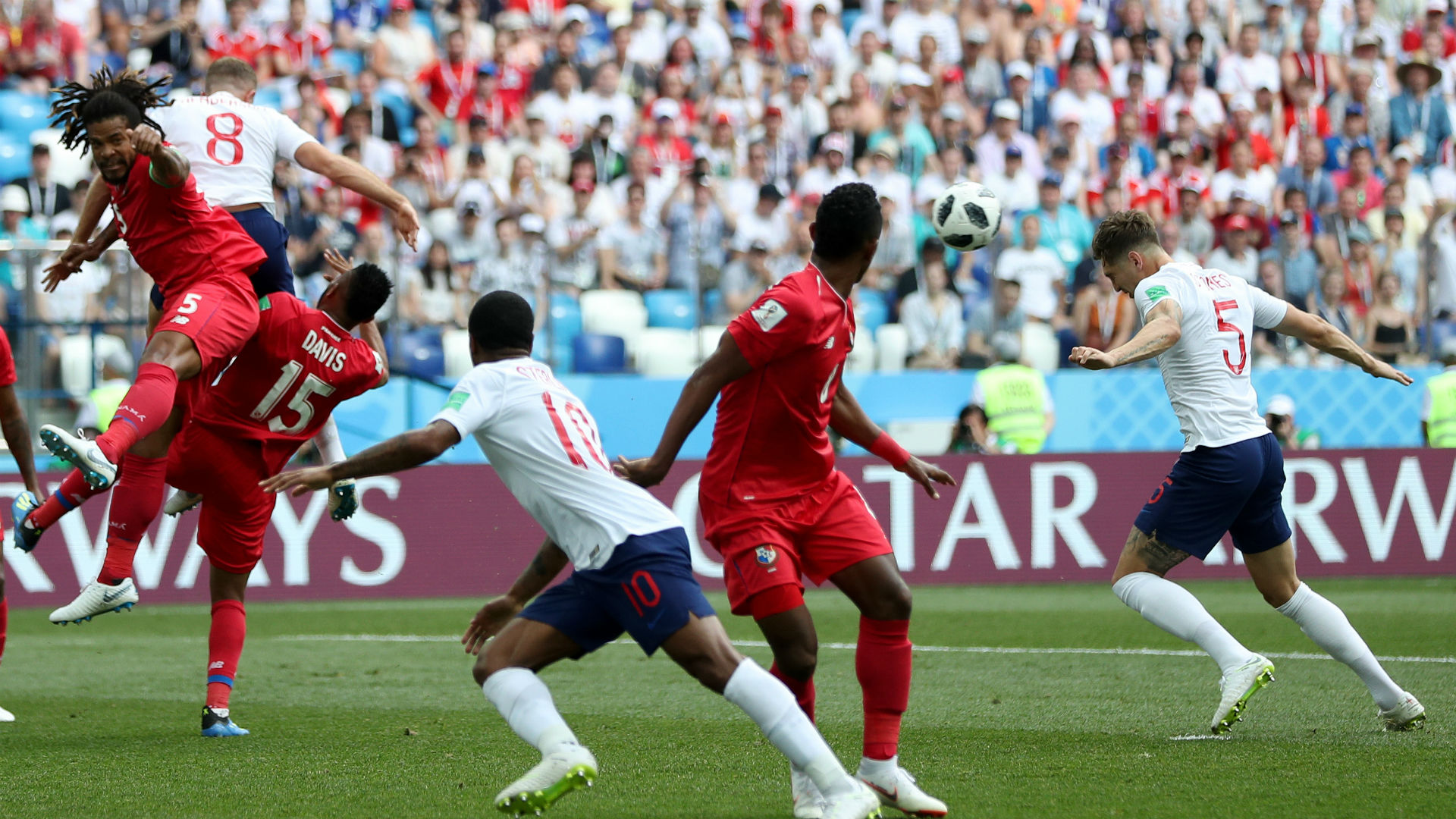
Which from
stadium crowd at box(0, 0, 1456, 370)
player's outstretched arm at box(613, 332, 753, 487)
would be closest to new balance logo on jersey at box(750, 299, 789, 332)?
player's outstretched arm at box(613, 332, 753, 487)

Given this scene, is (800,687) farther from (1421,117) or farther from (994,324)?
(1421,117)

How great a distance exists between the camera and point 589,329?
1577 cm

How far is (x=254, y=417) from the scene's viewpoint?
7.70 m

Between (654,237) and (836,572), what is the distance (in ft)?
37.3

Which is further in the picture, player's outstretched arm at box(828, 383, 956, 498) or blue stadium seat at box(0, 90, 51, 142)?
blue stadium seat at box(0, 90, 51, 142)

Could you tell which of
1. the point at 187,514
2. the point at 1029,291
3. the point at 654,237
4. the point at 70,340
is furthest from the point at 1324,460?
the point at 70,340

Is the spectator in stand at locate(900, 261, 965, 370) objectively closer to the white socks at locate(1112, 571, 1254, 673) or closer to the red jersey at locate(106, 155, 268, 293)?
the white socks at locate(1112, 571, 1254, 673)

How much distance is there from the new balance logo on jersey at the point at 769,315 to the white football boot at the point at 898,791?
1.51 meters

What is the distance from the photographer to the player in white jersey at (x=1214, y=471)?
23.1ft

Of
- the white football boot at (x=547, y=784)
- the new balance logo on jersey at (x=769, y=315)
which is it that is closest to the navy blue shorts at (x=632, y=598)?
the white football boot at (x=547, y=784)

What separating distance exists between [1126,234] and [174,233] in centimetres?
436

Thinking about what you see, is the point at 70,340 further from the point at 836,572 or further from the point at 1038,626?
the point at 836,572

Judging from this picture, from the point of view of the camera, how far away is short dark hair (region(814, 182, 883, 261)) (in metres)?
5.58

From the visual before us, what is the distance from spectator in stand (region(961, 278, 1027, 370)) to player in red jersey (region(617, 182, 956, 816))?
34.6ft
